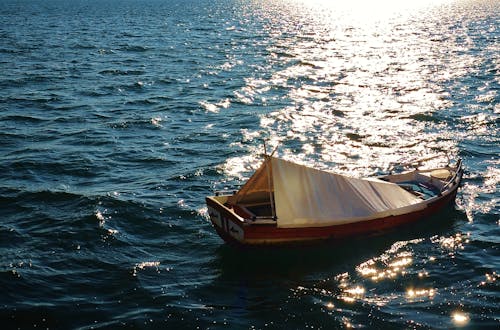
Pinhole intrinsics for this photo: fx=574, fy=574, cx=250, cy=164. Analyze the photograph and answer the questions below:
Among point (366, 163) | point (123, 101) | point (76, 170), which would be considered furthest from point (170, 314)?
point (123, 101)

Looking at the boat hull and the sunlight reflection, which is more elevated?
the boat hull

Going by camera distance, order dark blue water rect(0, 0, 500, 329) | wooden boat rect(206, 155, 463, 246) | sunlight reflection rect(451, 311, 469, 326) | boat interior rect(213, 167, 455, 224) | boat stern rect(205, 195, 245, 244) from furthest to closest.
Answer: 1. boat interior rect(213, 167, 455, 224)
2. wooden boat rect(206, 155, 463, 246)
3. boat stern rect(205, 195, 245, 244)
4. dark blue water rect(0, 0, 500, 329)
5. sunlight reflection rect(451, 311, 469, 326)

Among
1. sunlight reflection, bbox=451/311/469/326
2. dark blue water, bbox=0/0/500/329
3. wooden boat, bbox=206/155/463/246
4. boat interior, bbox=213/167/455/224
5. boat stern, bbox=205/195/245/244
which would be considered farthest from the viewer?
boat interior, bbox=213/167/455/224

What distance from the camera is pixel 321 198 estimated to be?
2494 centimetres

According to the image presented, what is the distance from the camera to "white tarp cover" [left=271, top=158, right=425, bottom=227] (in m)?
24.2

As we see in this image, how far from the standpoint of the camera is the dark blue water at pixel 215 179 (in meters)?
21.2

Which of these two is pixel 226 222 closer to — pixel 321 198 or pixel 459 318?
pixel 321 198

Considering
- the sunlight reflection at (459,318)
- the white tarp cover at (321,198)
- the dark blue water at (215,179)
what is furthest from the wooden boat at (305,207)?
the sunlight reflection at (459,318)

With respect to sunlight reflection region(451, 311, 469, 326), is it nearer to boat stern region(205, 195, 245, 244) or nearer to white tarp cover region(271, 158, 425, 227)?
white tarp cover region(271, 158, 425, 227)

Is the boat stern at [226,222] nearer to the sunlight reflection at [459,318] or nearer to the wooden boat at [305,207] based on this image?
the wooden boat at [305,207]

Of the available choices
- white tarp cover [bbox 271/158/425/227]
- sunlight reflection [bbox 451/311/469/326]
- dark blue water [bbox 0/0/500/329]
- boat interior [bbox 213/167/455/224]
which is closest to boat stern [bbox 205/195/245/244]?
boat interior [bbox 213/167/455/224]

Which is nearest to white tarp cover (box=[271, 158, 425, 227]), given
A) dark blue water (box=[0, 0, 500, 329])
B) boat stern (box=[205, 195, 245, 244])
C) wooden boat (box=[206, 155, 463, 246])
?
wooden boat (box=[206, 155, 463, 246])

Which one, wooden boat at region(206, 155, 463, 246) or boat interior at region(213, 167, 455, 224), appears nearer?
wooden boat at region(206, 155, 463, 246)

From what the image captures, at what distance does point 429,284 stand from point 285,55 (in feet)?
193
